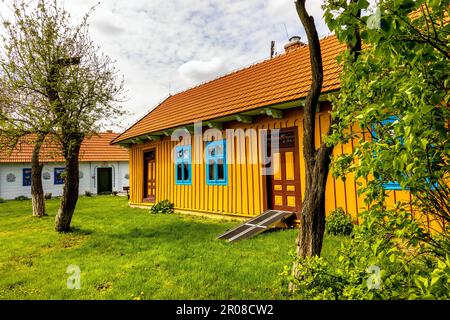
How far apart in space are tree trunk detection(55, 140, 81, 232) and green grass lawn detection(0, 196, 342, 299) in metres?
0.36

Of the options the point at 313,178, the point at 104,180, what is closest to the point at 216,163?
the point at 313,178

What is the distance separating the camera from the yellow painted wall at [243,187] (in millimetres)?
6676

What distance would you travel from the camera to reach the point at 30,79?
7.51 meters

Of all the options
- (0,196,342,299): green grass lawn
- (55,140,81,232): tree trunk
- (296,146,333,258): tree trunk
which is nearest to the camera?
(296,146,333,258): tree trunk

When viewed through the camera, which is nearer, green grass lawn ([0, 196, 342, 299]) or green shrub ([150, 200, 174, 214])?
green grass lawn ([0, 196, 342, 299])

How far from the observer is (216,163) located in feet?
32.4

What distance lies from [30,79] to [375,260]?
29.6ft

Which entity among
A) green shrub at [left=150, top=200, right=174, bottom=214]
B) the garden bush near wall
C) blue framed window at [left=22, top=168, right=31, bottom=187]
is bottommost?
green shrub at [left=150, top=200, right=174, bottom=214]

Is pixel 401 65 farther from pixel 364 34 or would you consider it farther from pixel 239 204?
pixel 239 204

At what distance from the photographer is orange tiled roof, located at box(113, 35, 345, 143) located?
24.9 ft

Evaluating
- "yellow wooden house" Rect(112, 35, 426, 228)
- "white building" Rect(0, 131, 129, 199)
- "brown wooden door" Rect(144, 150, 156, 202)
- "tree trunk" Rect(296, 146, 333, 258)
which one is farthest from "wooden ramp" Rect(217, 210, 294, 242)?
"white building" Rect(0, 131, 129, 199)

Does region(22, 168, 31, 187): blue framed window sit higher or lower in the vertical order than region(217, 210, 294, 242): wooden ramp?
higher

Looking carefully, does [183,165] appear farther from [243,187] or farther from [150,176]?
[150,176]

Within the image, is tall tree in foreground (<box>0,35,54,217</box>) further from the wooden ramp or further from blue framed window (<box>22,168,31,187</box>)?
blue framed window (<box>22,168,31,187</box>)
